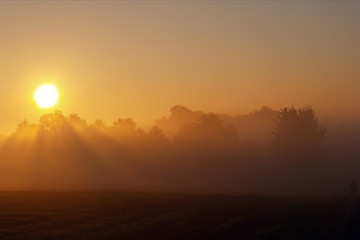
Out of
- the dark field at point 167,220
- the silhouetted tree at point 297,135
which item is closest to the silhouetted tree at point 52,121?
the silhouetted tree at point 297,135

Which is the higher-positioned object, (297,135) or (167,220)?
A: (297,135)

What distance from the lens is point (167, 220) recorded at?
39844mm

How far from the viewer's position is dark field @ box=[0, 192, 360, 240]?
32.8m

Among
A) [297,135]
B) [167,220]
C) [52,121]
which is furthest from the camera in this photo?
[52,121]

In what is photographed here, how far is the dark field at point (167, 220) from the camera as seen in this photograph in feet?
108

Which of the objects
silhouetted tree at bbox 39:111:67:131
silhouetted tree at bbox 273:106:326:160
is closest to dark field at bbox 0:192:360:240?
silhouetted tree at bbox 273:106:326:160

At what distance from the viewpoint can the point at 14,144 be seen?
6565 inches

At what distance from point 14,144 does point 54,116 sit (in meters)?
29.7

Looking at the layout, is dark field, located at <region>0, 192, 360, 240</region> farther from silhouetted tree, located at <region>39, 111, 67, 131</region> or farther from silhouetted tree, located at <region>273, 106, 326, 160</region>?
silhouetted tree, located at <region>39, 111, 67, 131</region>

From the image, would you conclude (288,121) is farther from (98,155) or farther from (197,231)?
(197,231)

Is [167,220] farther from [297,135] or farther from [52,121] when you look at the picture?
[52,121]

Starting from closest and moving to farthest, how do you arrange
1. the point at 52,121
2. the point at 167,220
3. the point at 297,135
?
the point at 167,220
the point at 297,135
the point at 52,121

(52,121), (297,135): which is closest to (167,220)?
(297,135)

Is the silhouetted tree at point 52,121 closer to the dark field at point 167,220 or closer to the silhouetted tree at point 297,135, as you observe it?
the silhouetted tree at point 297,135
